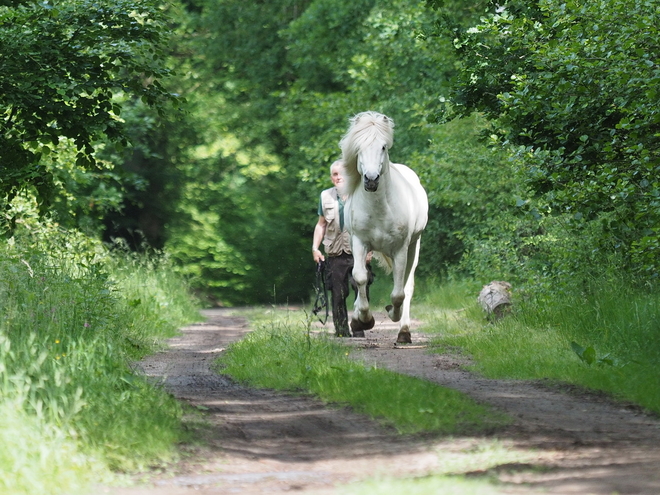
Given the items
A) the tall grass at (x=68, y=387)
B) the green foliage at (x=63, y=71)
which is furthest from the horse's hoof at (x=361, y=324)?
the green foliage at (x=63, y=71)

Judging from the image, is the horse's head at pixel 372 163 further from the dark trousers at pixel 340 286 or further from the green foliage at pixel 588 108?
the dark trousers at pixel 340 286

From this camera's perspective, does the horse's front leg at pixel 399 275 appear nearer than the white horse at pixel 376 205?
No

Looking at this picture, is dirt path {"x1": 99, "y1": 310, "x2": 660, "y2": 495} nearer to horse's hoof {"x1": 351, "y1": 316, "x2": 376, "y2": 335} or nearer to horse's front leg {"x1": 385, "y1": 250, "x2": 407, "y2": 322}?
horse's front leg {"x1": 385, "y1": 250, "x2": 407, "y2": 322}

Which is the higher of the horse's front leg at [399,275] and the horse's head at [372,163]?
the horse's head at [372,163]

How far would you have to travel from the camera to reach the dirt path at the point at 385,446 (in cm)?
455

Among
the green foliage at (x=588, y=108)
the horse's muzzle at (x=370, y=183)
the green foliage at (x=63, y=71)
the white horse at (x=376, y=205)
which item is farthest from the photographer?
the green foliage at (x=63, y=71)

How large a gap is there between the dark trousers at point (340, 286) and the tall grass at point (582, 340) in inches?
47.9

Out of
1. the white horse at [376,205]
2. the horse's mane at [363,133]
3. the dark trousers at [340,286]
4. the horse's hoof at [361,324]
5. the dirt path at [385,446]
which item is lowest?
the dirt path at [385,446]

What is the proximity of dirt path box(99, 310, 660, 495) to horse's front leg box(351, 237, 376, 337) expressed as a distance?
2.93 metres

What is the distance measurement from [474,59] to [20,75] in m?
4.78

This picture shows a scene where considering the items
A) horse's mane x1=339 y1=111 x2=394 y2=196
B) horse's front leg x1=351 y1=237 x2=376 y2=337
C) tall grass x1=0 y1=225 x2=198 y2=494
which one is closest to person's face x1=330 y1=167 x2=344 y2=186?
horse's front leg x1=351 y1=237 x2=376 y2=337

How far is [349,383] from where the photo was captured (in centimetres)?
723

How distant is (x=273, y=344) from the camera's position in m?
9.70

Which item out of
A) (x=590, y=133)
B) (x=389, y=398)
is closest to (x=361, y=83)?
(x=590, y=133)
